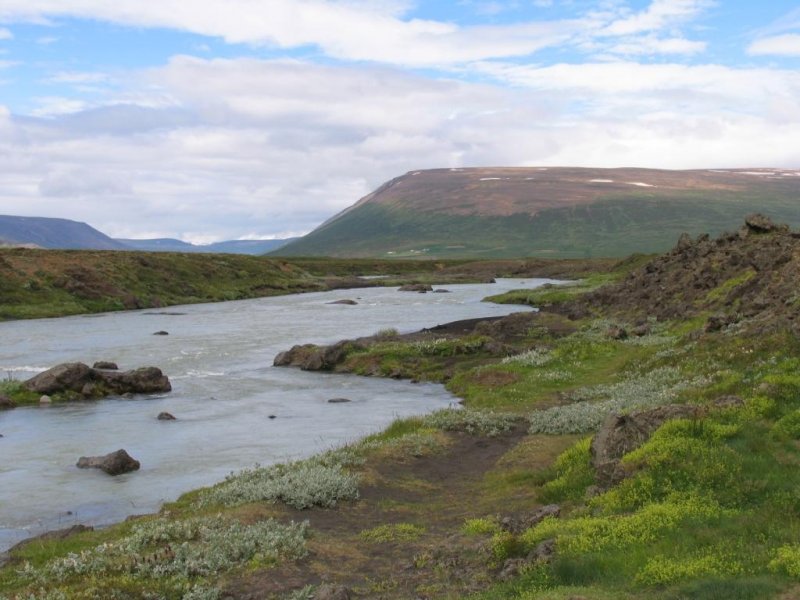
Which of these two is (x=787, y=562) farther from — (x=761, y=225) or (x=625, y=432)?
(x=761, y=225)

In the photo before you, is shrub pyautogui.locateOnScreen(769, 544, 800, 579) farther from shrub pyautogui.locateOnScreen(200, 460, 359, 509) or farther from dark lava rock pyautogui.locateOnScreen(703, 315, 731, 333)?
dark lava rock pyautogui.locateOnScreen(703, 315, 731, 333)

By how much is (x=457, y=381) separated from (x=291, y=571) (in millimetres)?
25487

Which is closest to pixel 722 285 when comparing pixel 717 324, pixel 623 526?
pixel 717 324

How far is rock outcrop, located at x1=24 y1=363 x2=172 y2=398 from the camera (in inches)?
1499

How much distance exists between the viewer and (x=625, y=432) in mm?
17359

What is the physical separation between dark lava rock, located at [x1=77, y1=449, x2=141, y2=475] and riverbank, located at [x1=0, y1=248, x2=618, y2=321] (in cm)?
5888

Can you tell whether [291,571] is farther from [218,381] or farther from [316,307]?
[316,307]

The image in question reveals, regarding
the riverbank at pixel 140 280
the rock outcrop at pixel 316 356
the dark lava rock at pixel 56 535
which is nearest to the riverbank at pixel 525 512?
the dark lava rock at pixel 56 535

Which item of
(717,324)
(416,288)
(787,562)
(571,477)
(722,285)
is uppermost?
(722,285)

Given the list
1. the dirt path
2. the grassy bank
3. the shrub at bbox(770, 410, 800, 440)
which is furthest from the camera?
the shrub at bbox(770, 410, 800, 440)

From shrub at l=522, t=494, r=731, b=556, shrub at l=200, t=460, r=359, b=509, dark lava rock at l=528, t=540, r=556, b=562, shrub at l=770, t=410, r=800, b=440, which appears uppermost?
shrub at l=770, t=410, r=800, b=440

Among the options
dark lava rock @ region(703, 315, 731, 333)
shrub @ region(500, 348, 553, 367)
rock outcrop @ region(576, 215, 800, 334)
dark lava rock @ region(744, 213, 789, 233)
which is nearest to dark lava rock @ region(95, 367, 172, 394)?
shrub @ region(500, 348, 553, 367)

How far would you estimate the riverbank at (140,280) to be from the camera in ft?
279

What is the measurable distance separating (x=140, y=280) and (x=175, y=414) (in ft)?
234
